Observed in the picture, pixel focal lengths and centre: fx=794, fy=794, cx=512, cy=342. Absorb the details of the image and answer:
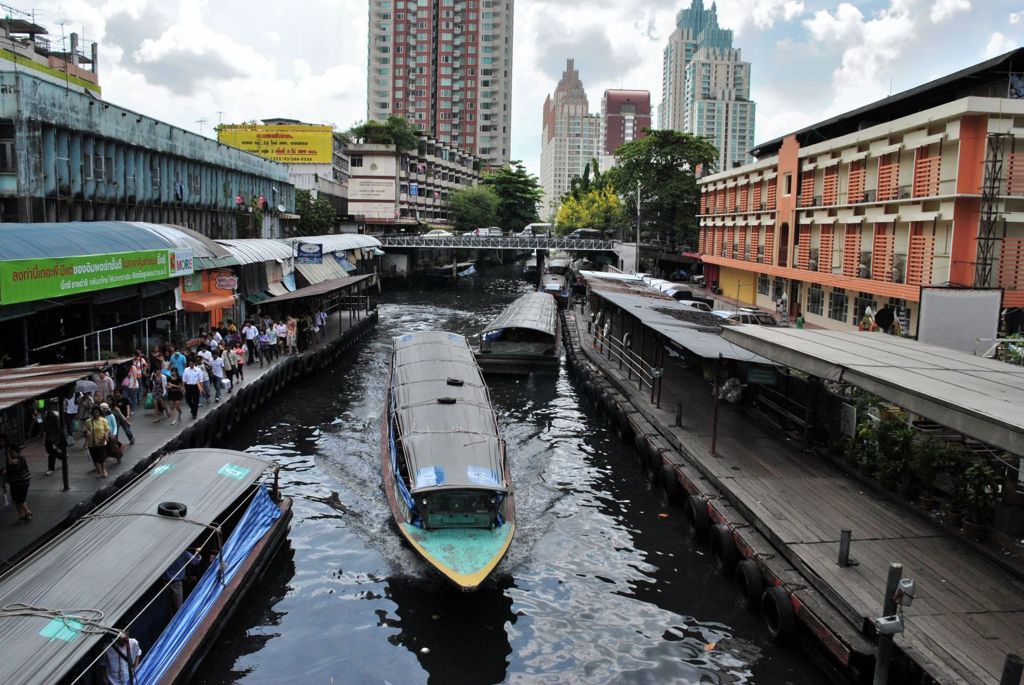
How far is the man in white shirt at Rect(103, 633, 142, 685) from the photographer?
30.8 ft

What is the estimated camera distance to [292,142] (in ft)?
276

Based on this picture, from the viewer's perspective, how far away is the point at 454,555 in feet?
47.1

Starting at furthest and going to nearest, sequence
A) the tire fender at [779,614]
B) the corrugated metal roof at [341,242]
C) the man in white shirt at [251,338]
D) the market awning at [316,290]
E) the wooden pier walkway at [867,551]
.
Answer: the corrugated metal roof at [341,242] < the market awning at [316,290] < the man in white shirt at [251,338] < the tire fender at [779,614] < the wooden pier walkway at [867,551]

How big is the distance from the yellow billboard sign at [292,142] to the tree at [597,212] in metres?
37.1

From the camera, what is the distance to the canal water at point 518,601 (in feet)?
42.2

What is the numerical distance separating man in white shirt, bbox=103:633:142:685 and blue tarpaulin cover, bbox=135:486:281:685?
362 millimetres

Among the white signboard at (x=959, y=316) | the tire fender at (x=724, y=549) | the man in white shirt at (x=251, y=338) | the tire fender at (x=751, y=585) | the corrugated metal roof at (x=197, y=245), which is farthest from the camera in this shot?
the man in white shirt at (x=251, y=338)

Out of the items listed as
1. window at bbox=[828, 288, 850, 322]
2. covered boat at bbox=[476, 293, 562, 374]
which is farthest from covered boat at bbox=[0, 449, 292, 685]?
window at bbox=[828, 288, 850, 322]

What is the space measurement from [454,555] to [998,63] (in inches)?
1159

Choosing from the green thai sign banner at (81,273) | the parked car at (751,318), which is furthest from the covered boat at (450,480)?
the parked car at (751,318)

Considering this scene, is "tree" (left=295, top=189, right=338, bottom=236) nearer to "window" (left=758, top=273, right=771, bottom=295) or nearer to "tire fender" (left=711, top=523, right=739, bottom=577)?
"window" (left=758, top=273, right=771, bottom=295)

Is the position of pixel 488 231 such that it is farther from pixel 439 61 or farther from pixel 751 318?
pixel 751 318

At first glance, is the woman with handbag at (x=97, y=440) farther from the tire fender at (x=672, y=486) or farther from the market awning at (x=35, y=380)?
the tire fender at (x=672, y=486)

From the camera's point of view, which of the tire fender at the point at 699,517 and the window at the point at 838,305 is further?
the window at the point at 838,305
